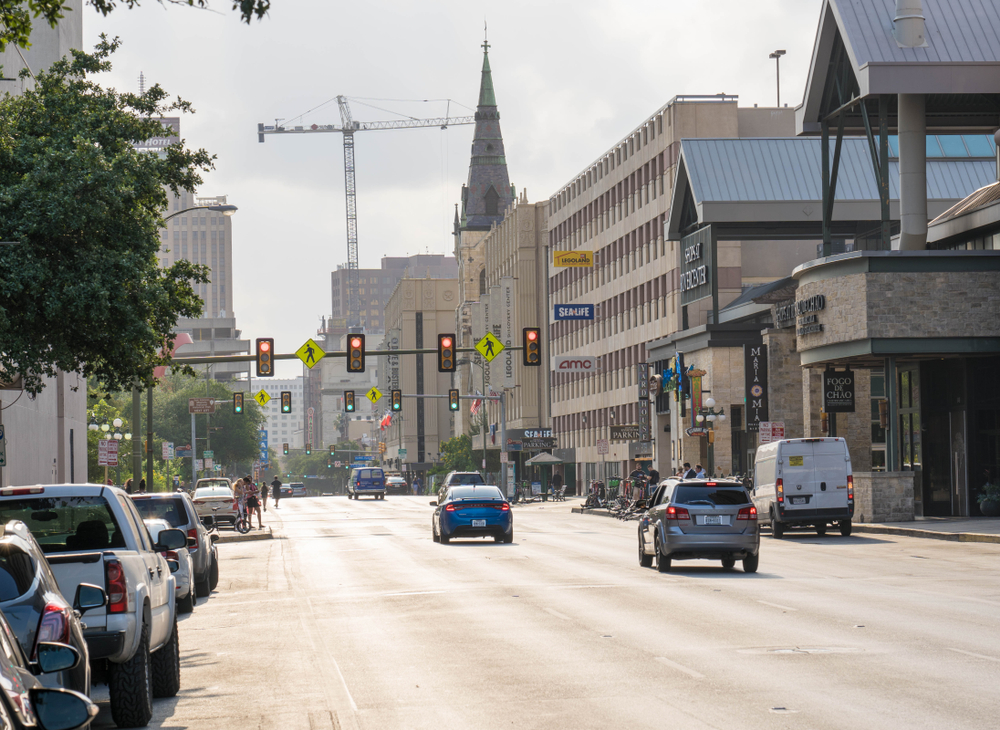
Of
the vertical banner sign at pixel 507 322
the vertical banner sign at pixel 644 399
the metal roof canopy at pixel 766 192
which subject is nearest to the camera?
the metal roof canopy at pixel 766 192

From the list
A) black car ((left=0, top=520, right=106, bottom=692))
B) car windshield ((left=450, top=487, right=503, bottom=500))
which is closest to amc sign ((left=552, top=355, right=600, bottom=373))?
car windshield ((left=450, top=487, right=503, bottom=500))

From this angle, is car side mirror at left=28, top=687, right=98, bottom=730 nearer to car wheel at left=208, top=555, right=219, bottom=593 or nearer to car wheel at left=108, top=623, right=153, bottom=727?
car wheel at left=108, top=623, right=153, bottom=727

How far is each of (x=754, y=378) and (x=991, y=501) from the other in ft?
50.5

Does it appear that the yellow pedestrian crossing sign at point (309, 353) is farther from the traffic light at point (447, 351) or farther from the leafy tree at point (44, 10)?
the leafy tree at point (44, 10)

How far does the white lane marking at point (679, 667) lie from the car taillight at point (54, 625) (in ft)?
20.5

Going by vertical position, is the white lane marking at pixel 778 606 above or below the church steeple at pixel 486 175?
below

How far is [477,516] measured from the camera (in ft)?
118

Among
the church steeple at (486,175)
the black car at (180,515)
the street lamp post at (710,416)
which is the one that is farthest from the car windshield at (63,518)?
the church steeple at (486,175)

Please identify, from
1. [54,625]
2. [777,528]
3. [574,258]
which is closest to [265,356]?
[777,528]

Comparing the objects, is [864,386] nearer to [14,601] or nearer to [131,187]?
[131,187]

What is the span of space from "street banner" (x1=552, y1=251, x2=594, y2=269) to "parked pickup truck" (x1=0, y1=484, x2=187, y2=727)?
7424 cm

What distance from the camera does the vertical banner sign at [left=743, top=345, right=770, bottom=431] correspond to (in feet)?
178

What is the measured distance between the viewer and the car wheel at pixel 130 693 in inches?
396

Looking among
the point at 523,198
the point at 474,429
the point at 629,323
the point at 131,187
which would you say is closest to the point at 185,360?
the point at 131,187
